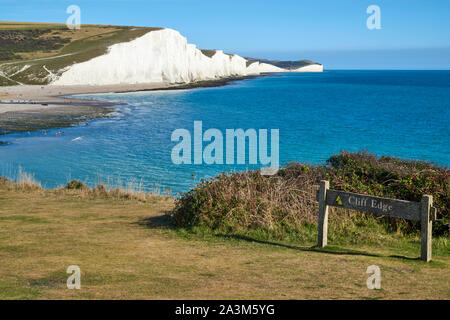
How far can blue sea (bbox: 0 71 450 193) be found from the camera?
29328 mm

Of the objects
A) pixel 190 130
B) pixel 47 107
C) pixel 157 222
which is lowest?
pixel 157 222

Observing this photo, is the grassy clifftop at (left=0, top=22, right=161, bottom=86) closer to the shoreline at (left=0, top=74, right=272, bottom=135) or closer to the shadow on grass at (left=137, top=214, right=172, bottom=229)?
the shoreline at (left=0, top=74, right=272, bottom=135)

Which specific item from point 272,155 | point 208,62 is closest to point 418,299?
point 272,155

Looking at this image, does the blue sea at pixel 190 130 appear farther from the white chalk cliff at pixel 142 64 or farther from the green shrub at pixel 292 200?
the white chalk cliff at pixel 142 64

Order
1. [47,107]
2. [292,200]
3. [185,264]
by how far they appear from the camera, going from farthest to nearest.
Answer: [47,107] < [292,200] < [185,264]

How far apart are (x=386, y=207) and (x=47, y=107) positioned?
186 ft

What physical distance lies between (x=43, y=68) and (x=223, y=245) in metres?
88.5

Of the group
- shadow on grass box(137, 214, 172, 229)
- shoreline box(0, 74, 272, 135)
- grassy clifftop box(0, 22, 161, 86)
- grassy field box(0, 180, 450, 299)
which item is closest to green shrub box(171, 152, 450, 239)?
shadow on grass box(137, 214, 172, 229)

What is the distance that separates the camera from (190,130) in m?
50.6

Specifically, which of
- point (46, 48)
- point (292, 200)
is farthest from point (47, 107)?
point (46, 48)

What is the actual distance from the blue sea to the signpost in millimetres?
6438

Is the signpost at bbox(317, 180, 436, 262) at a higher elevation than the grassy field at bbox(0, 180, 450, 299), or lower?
higher

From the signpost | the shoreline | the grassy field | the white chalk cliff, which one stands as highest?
the white chalk cliff

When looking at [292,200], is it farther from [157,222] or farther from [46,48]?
[46,48]
